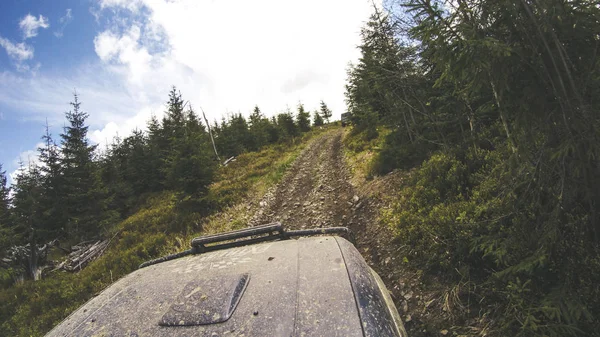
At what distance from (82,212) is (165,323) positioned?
22.2 meters

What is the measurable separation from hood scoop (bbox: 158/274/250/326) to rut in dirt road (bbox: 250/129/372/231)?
5743 mm

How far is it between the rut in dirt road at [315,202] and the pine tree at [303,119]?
31.4m

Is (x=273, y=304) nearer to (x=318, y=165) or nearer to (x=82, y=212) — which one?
(x=318, y=165)

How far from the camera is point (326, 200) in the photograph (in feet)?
32.0

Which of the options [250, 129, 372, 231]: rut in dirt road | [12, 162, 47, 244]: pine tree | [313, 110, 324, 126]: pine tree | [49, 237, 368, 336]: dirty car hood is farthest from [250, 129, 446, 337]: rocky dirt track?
[313, 110, 324, 126]: pine tree

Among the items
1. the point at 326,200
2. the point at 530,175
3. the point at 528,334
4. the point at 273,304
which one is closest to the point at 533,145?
the point at 530,175

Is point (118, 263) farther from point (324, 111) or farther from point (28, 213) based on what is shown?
point (324, 111)

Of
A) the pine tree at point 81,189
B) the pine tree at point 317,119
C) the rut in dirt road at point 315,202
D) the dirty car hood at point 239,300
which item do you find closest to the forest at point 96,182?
the pine tree at point 81,189

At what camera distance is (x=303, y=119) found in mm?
46469

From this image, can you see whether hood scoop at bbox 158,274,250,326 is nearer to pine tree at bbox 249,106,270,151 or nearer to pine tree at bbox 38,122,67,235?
Result: pine tree at bbox 38,122,67,235

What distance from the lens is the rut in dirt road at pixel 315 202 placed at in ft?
26.2

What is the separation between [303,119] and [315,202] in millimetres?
38084

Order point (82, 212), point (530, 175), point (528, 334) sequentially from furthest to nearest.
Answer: point (82, 212)
point (530, 175)
point (528, 334)

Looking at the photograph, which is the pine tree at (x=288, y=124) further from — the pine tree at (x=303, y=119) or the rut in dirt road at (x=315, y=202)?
the rut in dirt road at (x=315, y=202)
